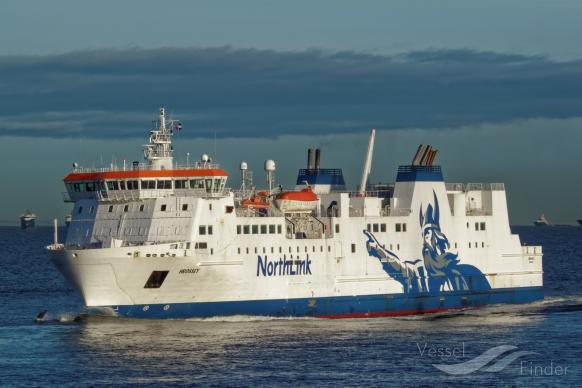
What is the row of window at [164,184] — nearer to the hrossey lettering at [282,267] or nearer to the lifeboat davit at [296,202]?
the lifeboat davit at [296,202]

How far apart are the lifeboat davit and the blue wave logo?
13.8 meters

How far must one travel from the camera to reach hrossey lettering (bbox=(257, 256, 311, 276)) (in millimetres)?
57812

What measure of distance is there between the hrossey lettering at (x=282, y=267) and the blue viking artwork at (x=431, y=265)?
4.25m

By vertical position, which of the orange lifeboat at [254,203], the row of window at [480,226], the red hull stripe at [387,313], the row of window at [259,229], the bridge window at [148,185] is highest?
the bridge window at [148,185]

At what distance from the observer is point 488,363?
156 ft

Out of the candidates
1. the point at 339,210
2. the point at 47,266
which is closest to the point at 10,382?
the point at 339,210

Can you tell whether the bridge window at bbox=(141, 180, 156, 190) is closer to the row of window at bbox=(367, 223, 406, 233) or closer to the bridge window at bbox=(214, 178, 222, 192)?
the bridge window at bbox=(214, 178, 222, 192)

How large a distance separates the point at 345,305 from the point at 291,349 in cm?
1145

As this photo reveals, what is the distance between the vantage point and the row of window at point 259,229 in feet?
189

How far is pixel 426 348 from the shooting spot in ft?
167

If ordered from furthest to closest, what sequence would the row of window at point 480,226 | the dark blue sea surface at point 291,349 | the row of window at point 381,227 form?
1. the row of window at point 480,226
2. the row of window at point 381,227
3. the dark blue sea surface at point 291,349

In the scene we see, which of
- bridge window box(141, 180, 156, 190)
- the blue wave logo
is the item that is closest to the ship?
bridge window box(141, 180, 156, 190)

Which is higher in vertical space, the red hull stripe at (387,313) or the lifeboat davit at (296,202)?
the lifeboat davit at (296,202)

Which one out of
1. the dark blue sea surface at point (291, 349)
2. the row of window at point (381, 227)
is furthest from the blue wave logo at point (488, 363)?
the row of window at point (381, 227)
